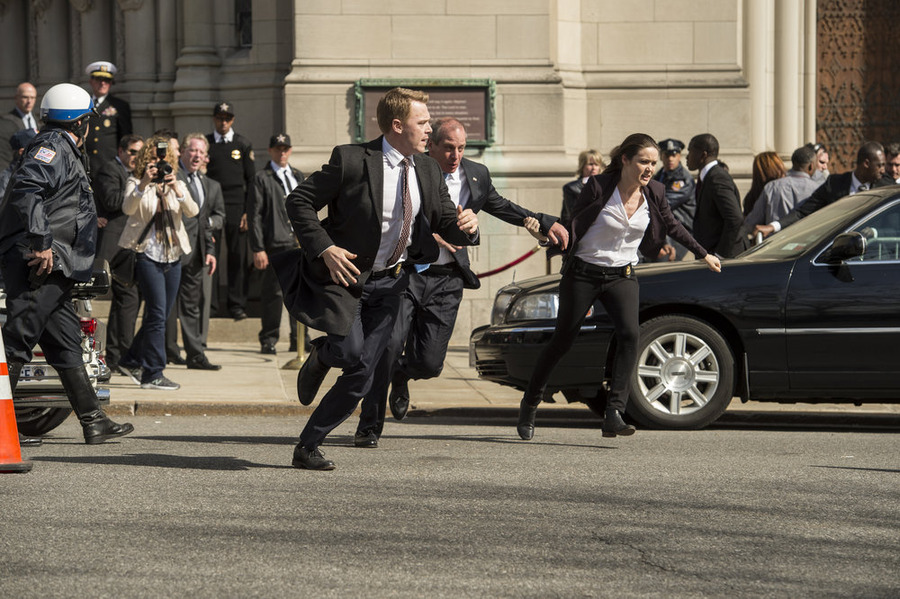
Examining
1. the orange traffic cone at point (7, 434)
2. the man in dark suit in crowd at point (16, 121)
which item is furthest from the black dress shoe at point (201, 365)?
the orange traffic cone at point (7, 434)

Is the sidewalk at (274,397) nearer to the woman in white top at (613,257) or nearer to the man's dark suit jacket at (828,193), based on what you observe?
the man's dark suit jacket at (828,193)

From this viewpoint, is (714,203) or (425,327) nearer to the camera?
(425,327)

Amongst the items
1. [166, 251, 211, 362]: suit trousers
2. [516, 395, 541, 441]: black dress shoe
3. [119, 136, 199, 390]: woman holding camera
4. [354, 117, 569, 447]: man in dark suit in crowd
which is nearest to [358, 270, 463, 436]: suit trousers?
[354, 117, 569, 447]: man in dark suit in crowd

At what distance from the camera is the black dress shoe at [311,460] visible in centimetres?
796

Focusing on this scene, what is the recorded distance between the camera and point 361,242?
7.80 m

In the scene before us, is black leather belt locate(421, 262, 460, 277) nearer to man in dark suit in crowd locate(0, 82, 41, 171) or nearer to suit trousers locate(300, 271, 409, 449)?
suit trousers locate(300, 271, 409, 449)

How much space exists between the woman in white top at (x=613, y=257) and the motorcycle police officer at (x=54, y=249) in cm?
256

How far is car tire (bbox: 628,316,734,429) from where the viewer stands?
991 cm

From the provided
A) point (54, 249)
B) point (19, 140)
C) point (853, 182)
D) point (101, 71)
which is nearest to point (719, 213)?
point (853, 182)

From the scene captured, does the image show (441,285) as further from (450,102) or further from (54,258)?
(450,102)

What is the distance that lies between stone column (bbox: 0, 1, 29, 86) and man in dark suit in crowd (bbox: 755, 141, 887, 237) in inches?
407

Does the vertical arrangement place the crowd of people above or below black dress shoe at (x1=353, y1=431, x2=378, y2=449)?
above

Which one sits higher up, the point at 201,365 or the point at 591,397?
the point at 591,397

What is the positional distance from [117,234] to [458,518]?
7139mm
